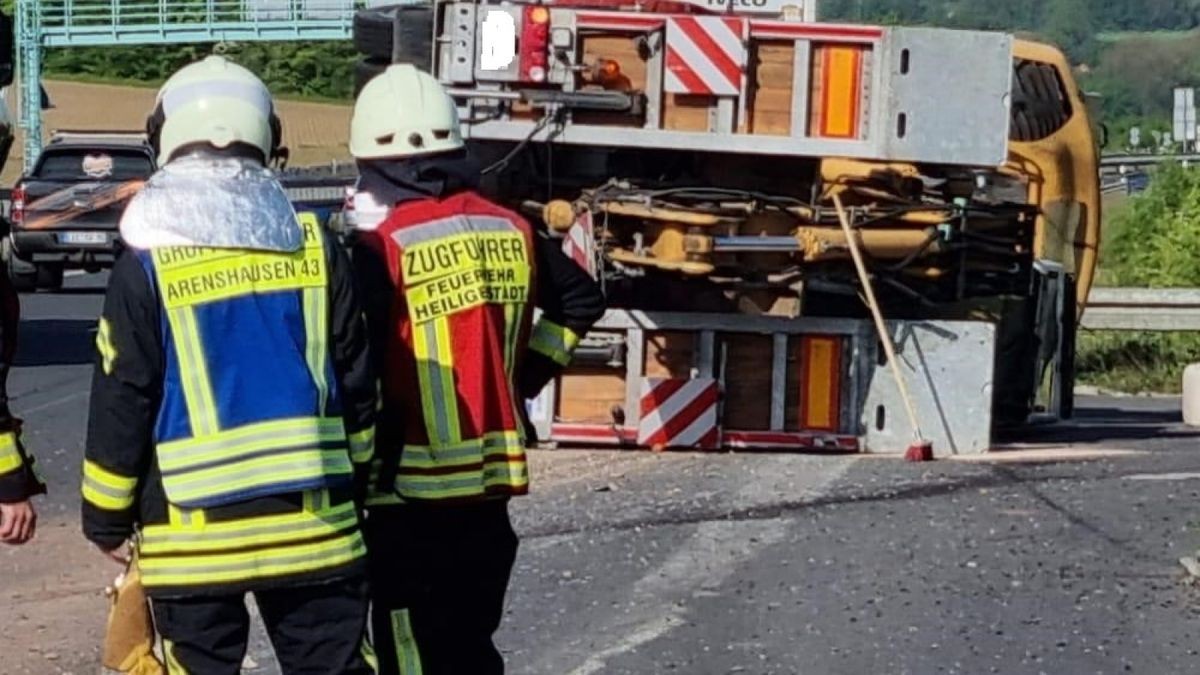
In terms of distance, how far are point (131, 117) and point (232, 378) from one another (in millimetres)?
59742

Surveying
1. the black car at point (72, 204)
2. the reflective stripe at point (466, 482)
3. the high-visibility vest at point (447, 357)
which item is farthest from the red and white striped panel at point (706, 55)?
the black car at point (72, 204)

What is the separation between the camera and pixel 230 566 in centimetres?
466

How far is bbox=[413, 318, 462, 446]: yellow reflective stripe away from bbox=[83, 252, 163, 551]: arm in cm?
81

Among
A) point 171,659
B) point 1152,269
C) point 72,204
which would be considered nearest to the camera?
point 171,659

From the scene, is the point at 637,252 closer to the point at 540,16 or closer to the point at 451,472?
the point at 540,16

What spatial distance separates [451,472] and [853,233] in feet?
21.2

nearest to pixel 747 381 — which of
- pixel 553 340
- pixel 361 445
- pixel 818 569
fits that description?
pixel 818 569

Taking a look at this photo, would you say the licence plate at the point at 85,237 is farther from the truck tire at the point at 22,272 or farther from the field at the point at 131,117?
the field at the point at 131,117

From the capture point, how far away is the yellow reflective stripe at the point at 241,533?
183 inches

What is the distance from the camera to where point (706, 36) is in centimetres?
1153

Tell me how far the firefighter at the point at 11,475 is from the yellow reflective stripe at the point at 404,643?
836 millimetres

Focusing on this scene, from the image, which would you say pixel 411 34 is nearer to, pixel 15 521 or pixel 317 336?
pixel 15 521

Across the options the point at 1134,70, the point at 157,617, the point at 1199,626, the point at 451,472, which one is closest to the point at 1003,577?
the point at 1199,626

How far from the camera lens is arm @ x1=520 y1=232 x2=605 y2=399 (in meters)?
5.75
